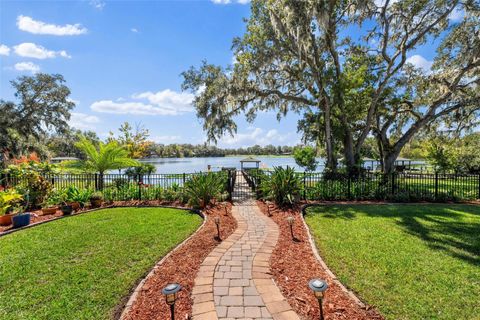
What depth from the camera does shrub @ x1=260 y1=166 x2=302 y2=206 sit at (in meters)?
7.77

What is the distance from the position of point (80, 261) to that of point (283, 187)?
18.4ft

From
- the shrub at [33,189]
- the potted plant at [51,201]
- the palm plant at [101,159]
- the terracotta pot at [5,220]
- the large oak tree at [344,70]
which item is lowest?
the terracotta pot at [5,220]

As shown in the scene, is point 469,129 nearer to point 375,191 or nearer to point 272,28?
point 375,191

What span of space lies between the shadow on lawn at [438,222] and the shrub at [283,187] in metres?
0.91

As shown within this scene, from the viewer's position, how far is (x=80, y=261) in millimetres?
3912

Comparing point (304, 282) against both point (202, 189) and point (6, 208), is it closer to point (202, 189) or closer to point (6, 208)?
point (202, 189)

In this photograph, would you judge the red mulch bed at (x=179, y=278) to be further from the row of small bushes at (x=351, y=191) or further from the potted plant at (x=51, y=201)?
the potted plant at (x=51, y=201)

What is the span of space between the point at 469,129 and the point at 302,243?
60.8 feet

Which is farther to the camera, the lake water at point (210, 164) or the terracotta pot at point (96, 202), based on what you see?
the lake water at point (210, 164)

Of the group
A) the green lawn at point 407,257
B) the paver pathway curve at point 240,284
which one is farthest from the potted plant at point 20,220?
the green lawn at point 407,257

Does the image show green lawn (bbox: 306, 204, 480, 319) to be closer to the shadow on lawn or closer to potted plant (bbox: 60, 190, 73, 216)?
the shadow on lawn

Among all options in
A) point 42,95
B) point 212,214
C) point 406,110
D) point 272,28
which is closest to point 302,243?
point 212,214

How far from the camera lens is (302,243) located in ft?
15.5

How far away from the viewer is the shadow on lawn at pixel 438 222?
14.8ft
